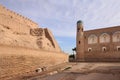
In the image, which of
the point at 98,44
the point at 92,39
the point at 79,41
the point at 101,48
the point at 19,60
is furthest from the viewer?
the point at 79,41

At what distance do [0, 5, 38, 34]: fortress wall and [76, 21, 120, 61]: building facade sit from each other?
11593 millimetres

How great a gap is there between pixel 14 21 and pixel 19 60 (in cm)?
898

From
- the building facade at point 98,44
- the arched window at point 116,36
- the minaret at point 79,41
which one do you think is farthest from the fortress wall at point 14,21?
the arched window at point 116,36

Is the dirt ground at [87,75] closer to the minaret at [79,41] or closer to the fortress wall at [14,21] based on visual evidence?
the fortress wall at [14,21]

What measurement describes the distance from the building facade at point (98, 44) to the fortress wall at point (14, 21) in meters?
11.6

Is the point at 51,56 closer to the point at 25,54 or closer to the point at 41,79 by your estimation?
the point at 25,54

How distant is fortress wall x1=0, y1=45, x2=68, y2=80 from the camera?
406 inches

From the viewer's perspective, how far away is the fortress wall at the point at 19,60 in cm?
1031

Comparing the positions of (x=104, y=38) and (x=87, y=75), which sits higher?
(x=104, y=38)

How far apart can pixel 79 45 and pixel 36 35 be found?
11490 millimetres

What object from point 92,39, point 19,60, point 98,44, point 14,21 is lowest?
point 19,60

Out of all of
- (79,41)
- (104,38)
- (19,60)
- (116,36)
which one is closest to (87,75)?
(19,60)

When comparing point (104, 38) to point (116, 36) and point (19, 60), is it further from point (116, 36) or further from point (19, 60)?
point (19, 60)

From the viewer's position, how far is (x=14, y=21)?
64.6ft
